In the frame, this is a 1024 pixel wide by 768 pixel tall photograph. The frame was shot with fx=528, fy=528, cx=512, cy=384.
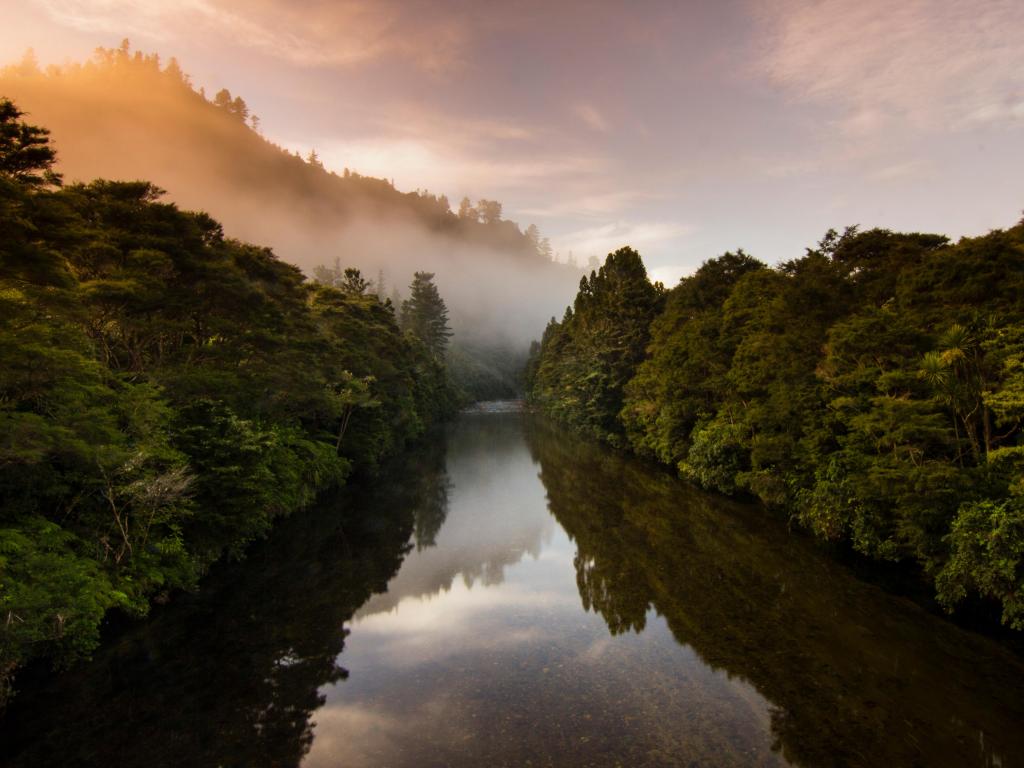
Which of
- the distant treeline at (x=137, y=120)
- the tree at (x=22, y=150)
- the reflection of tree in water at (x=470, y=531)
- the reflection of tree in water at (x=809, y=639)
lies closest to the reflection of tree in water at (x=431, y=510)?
the reflection of tree in water at (x=470, y=531)

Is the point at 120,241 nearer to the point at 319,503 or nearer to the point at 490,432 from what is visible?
the point at 319,503

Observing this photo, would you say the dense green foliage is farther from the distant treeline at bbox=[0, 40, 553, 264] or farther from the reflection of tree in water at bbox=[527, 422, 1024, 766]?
the distant treeline at bbox=[0, 40, 553, 264]

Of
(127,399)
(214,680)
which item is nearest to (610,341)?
(127,399)

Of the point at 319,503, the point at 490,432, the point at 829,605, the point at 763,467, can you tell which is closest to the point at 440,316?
the point at 490,432

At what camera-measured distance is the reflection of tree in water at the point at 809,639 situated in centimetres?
1047

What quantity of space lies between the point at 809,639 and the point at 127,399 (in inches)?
824

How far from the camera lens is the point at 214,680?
1273cm

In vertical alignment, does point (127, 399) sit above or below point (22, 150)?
below

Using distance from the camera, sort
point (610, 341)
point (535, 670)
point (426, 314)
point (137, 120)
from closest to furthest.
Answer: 1. point (535, 670)
2. point (610, 341)
3. point (426, 314)
4. point (137, 120)

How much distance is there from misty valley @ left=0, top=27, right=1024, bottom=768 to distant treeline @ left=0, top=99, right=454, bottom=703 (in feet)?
0.36

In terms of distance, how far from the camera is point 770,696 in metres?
11.9

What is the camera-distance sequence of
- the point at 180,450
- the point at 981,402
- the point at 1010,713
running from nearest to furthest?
1. the point at 1010,713
2. the point at 981,402
3. the point at 180,450

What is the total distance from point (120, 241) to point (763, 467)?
30641 millimetres

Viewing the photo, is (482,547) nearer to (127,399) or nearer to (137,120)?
(127,399)
